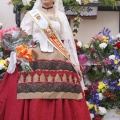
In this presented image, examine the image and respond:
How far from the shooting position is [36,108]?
6.78 ft

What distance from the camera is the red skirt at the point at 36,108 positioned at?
6.83ft

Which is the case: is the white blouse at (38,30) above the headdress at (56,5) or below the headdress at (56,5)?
below

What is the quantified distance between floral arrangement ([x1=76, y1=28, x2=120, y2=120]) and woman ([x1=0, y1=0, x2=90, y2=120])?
0.36 metres

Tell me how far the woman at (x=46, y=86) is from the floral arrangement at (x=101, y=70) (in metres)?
0.36

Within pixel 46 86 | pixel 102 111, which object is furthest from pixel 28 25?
pixel 102 111

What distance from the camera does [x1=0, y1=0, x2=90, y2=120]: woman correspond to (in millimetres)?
2100

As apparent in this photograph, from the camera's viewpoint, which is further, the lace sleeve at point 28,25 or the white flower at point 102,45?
the white flower at point 102,45

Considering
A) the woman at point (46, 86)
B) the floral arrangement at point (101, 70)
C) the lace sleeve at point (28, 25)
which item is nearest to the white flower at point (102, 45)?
the floral arrangement at point (101, 70)

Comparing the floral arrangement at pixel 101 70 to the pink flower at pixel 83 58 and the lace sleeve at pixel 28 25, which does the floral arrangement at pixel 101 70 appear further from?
the lace sleeve at pixel 28 25

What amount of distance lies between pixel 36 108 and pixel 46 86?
162 millimetres

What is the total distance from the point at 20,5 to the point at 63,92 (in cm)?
112

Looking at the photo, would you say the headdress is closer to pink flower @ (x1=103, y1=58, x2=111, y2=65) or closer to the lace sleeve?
the lace sleeve

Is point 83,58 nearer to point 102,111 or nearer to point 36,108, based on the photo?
point 102,111

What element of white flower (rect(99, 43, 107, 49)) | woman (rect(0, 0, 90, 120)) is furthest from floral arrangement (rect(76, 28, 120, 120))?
woman (rect(0, 0, 90, 120))
